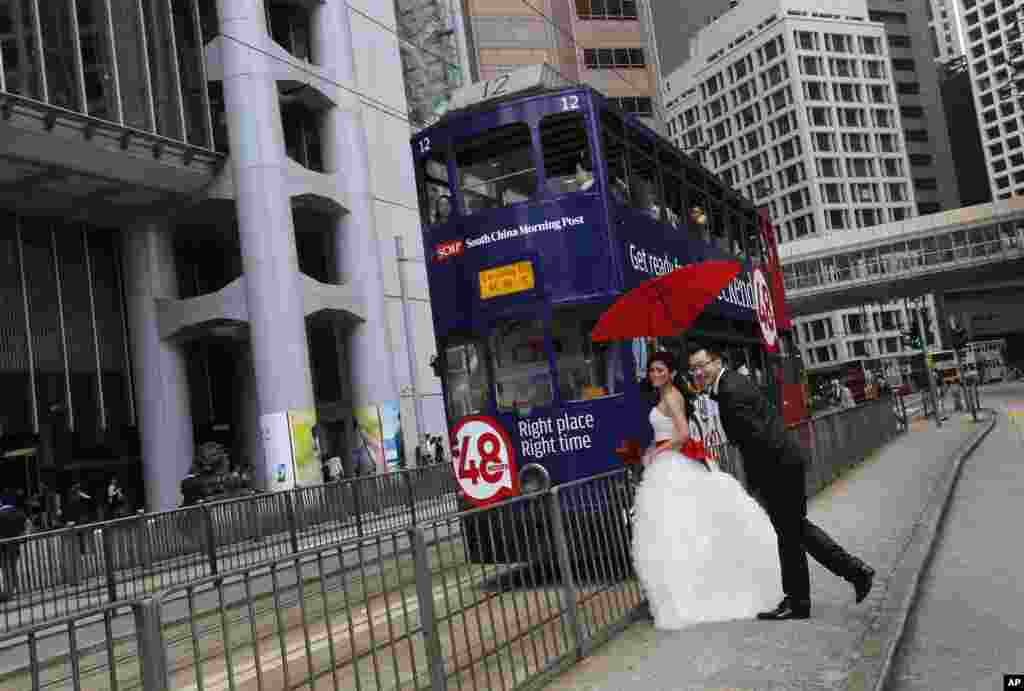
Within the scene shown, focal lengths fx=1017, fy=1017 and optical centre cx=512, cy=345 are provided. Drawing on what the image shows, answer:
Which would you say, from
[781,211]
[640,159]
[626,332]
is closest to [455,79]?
[640,159]

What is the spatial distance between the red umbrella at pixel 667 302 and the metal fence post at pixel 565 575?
1700 mm

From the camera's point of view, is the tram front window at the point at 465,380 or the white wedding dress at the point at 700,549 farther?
the tram front window at the point at 465,380

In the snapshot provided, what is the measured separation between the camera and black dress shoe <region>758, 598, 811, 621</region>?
6.18 metres

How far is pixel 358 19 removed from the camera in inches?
1299

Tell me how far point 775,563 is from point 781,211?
95.9 metres

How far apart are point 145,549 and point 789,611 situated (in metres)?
9.05

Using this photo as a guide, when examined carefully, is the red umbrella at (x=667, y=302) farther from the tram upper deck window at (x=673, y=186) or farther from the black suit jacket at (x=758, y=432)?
the tram upper deck window at (x=673, y=186)

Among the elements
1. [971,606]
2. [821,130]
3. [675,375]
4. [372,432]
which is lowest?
[971,606]

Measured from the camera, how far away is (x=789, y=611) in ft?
20.5

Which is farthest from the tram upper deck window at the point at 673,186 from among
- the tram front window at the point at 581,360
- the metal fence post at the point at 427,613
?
the metal fence post at the point at 427,613

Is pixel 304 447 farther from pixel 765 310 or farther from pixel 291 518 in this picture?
pixel 765 310

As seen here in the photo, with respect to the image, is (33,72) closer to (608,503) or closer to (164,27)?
(164,27)

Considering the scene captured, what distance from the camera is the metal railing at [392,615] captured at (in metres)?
3.21

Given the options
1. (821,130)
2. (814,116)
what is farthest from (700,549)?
(814,116)
